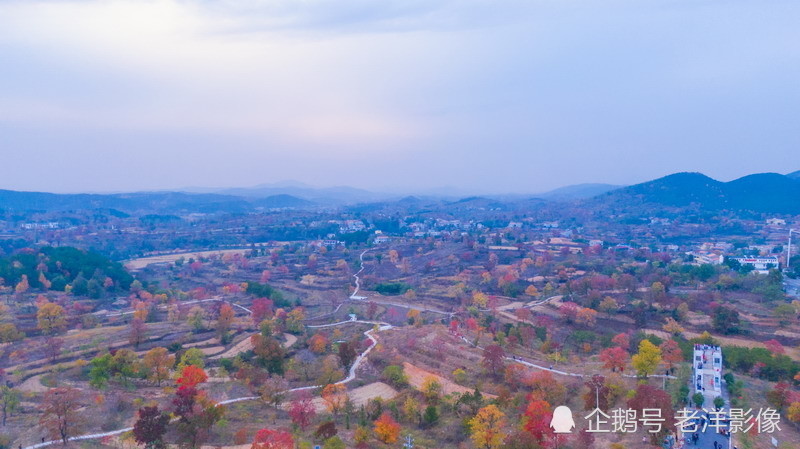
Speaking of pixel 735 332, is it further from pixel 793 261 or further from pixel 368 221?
pixel 368 221

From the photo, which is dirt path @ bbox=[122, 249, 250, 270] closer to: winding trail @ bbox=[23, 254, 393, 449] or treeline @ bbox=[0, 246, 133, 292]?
treeline @ bbox=[0, 246, 133, 292]

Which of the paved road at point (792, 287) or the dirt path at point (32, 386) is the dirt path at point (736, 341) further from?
the dirt path at point (32, 386)

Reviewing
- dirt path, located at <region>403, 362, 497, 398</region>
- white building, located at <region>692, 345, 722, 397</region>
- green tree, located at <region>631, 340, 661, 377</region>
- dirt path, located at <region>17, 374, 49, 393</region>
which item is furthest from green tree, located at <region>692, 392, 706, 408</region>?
dirt path, located at <region>17, 374, 49, 393</region>

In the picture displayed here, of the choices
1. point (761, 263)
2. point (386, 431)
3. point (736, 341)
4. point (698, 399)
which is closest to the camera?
point (386, 431)

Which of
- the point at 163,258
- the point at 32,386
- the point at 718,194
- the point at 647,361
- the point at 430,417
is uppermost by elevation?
the point at 718,194

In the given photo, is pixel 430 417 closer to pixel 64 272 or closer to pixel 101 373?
pixel 101 373

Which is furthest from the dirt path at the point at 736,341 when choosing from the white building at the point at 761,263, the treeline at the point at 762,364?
the white building at the point at 761,263

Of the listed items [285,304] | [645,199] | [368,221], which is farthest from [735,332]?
[645,199]

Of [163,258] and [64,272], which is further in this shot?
[163,258]

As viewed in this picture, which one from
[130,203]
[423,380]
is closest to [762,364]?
[423,380]
